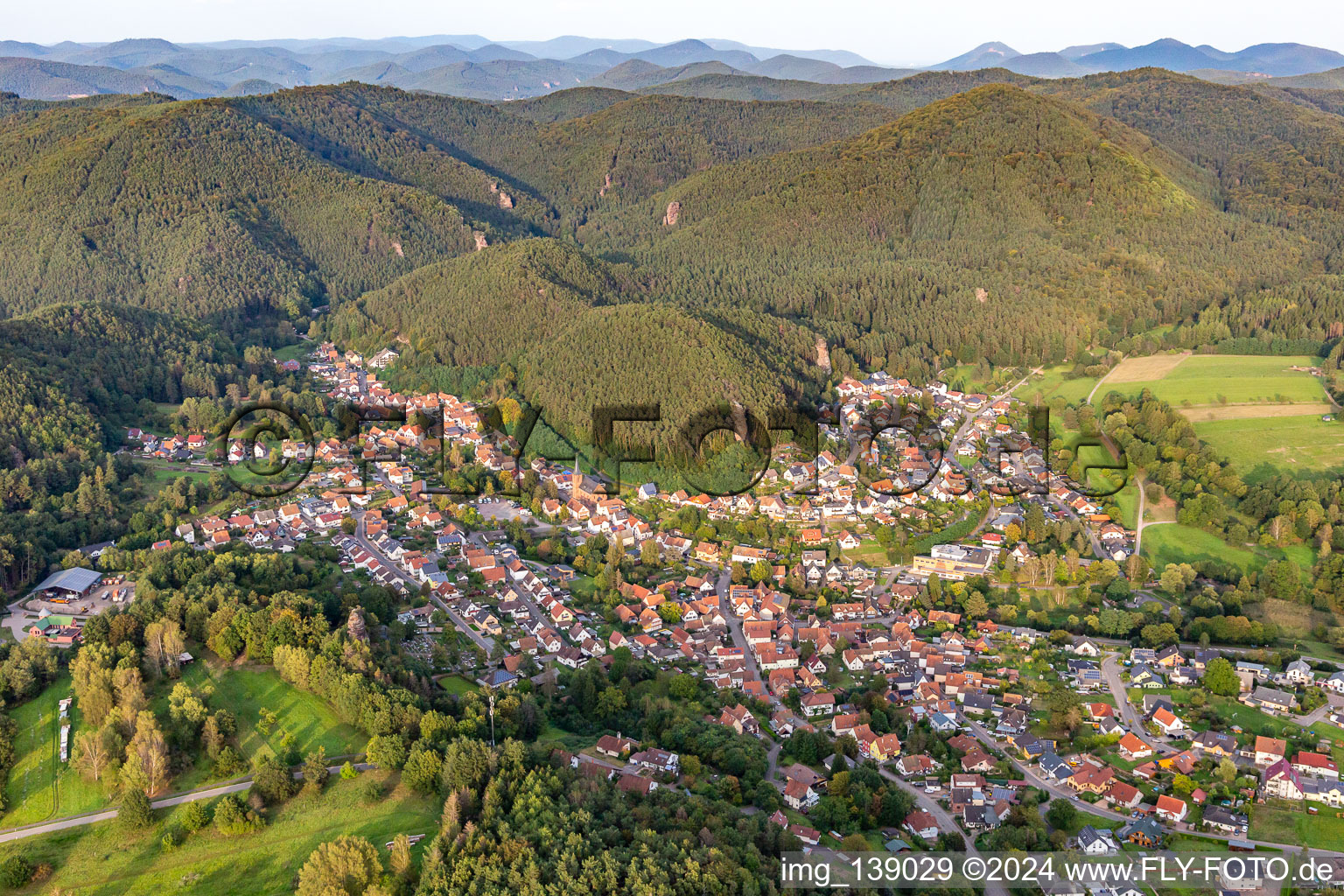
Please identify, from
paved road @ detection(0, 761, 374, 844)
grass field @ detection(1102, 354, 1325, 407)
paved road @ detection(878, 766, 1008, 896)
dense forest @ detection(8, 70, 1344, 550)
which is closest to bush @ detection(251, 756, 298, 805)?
paved road @ detection(0, 761, 374, 844)

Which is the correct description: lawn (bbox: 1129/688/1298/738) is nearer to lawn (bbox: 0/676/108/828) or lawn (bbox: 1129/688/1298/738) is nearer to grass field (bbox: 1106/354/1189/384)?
lawn (bbox: 0/676/108/828)

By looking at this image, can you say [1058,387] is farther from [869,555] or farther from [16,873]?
[16,873]

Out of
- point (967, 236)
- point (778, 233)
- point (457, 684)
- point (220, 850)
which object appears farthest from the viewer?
point (778, 233)

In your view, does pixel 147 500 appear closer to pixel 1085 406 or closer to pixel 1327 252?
pixel 1085 406

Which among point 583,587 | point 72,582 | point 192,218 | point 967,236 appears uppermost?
Answer: point 192,218

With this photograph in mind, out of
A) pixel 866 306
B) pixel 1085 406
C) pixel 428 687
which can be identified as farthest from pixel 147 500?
pixel 866 306

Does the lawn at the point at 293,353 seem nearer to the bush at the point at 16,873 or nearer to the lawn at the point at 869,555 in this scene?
the lawn at the point at 869,555

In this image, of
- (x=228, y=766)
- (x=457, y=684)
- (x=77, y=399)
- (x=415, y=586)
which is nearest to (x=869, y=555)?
(x=415, y=586)

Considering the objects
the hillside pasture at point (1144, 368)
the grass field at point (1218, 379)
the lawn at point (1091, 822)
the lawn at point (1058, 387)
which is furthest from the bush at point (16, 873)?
the hillside pasture at point (1144, 368)
